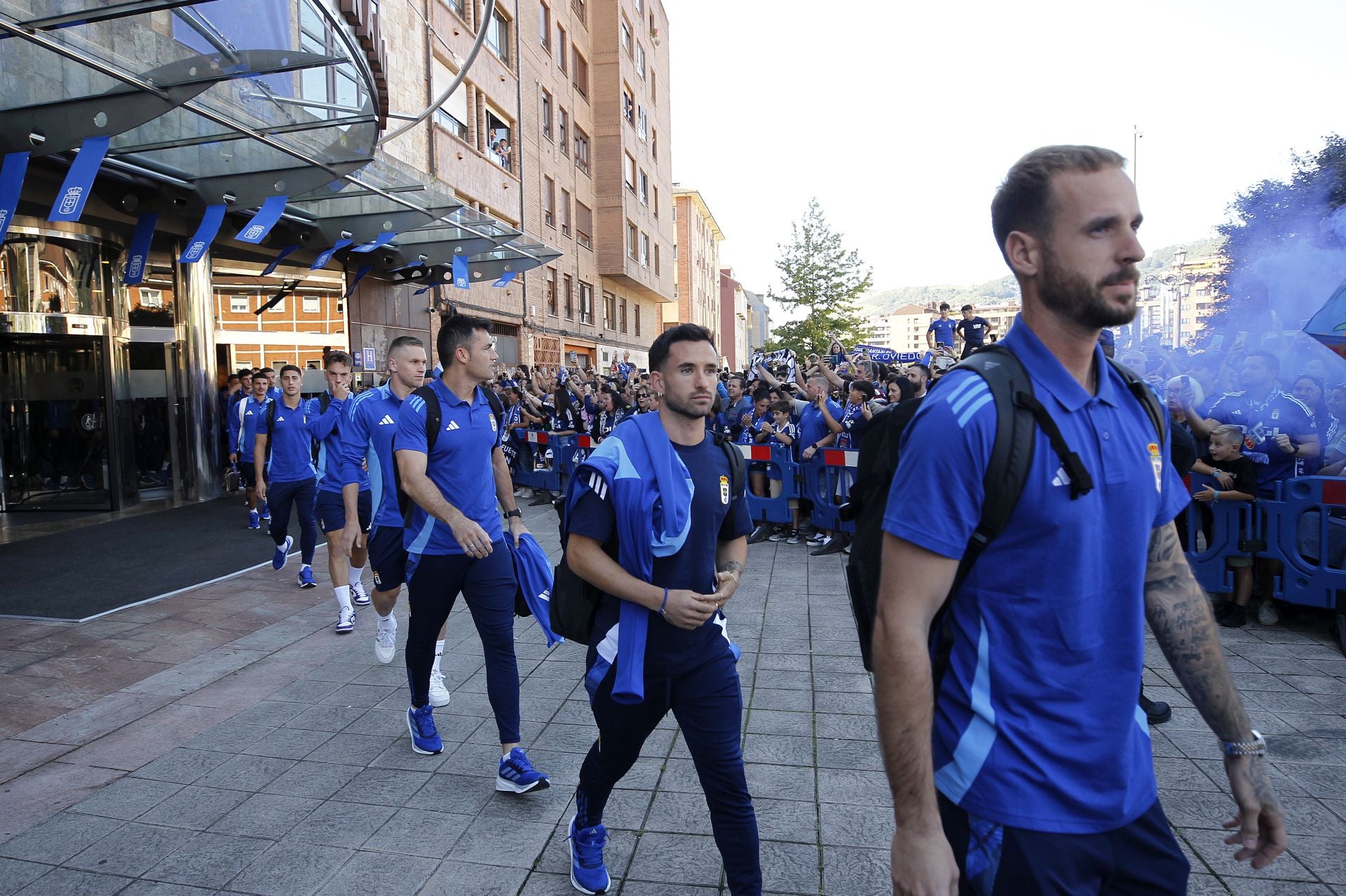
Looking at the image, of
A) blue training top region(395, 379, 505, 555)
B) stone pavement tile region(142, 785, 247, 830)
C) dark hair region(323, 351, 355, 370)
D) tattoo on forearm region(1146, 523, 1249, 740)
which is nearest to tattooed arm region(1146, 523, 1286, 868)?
tattoo on forearm region(1146, 523, 1249, 740)

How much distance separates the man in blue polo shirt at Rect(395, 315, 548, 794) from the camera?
395 centimetres

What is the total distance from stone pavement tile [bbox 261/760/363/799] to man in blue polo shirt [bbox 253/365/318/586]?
4072 millimetres

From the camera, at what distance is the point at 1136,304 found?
1.59 metres

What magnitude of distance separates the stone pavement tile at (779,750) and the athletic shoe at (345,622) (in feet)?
11.9

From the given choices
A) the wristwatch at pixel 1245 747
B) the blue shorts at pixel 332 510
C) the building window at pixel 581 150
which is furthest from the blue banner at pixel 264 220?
the building window at pixel 581 150

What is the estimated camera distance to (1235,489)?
6.46 m

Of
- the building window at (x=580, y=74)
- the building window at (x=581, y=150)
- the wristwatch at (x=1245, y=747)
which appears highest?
the building window at (x=580, y=74)

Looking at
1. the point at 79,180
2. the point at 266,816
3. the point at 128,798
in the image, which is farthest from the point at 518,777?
the point at 79,180

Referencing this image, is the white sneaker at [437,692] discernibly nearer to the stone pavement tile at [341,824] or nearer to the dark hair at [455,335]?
the stone pavement tile at [341,824]

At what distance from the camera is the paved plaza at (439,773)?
3256 mm

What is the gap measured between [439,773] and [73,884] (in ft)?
4.79

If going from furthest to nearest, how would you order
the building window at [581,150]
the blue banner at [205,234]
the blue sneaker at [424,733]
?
the building window at [581,150] → the blue banner at [205,234] → the blue sneaker at [424,733]

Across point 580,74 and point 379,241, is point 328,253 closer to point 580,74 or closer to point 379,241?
point 379,241

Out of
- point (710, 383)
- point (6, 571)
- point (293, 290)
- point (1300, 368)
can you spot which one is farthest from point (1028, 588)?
point (293, 290)
